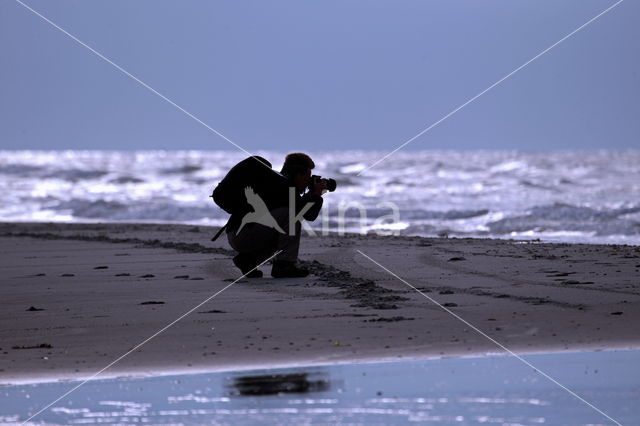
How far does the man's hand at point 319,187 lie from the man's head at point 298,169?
3.1 inches

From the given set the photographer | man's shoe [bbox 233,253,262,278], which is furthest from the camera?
man's shoe [bbox 233,253,262,278]

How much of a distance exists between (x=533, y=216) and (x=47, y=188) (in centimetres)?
1505

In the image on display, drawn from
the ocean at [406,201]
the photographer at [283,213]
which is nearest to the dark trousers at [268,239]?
the photographer at [283,213]

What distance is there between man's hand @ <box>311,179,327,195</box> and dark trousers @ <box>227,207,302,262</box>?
24cm

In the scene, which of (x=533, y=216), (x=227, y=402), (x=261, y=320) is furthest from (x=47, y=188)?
(x=227, y=402)

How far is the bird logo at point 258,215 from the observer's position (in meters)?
7.49

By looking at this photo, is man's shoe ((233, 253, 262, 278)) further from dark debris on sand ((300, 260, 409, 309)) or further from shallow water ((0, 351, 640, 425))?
shallow water ((0, 351, 640, 425))

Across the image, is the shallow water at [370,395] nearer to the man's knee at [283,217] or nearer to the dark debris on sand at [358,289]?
the dark debris on sand at [358,289]

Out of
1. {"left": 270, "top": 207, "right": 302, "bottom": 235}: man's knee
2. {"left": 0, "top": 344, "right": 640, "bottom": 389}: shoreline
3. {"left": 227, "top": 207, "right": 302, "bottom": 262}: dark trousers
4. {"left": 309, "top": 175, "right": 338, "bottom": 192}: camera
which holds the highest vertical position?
{"left": 309, "top": 175, "right": 338, "bottom": 192}: camera

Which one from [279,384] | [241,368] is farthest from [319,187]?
[279,384]

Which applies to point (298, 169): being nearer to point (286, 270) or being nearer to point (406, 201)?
point (286, 270)

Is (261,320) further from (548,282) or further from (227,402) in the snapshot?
(548,282)

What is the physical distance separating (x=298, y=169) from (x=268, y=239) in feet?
1.88

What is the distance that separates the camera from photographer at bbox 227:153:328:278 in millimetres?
7500
